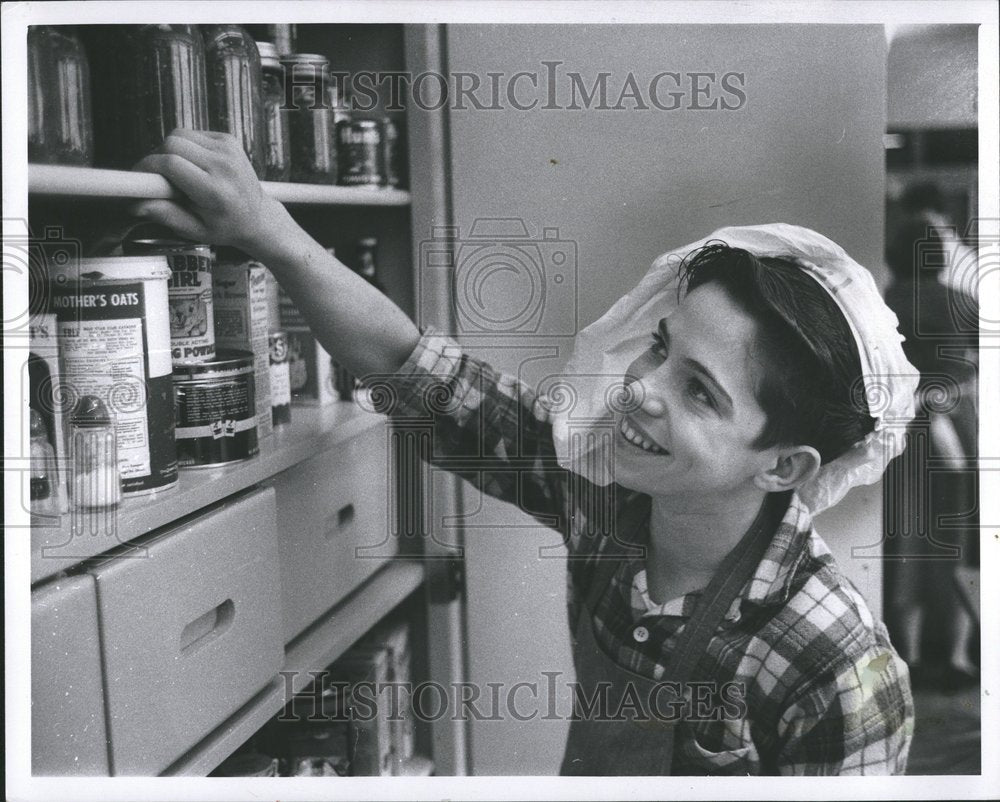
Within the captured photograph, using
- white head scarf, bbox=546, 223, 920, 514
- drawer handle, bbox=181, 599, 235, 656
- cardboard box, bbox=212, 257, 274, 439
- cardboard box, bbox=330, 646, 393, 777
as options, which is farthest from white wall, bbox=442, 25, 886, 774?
drawer handle, bbox=181, 599, 235, 656

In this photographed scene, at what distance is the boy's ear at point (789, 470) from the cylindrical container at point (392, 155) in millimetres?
524

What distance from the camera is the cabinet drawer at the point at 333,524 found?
3.54 feet

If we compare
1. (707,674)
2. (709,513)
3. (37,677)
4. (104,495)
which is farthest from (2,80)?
(707,674)

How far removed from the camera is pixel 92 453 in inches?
35.4

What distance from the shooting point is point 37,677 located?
0.92 m

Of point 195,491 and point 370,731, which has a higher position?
point 195,491

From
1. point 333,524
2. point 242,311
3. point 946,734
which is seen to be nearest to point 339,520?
point 333,524

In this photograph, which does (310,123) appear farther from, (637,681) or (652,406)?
(637,681)

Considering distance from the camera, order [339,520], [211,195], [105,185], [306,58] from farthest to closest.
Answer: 1. [339,520]
2. [306,58]
3. [211,195]
4. [105,185]

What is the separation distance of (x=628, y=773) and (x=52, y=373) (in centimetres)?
70

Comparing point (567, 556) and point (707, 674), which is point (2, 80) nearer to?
point (567, 556)

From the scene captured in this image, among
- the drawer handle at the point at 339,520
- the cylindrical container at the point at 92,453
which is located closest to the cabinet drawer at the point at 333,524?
the drawer handle at the point at 339,520

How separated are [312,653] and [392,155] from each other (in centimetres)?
57

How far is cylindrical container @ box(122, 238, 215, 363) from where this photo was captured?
3.14 feet
